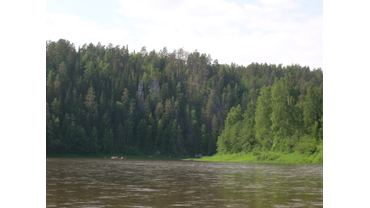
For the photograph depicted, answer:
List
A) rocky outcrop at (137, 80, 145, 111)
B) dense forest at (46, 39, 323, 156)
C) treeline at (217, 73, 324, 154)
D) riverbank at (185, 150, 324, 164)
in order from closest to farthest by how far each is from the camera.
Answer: riverbank at (185, 150, 324, 164), treeline at (217, 73, 324, 154), dense forest at (46, 39, 323, 156), rocky outcrop at (137, 80, 145, 111)

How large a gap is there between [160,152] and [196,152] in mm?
14666

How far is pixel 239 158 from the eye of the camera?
295ft

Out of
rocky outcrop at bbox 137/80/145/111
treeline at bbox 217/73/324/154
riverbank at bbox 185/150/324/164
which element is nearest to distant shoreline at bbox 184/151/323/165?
riverbank at bbox 185/150/324/164

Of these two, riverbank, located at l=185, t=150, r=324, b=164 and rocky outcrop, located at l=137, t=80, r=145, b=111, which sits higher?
rocky outcrop, located at l=137, t=80, r=145, b=111

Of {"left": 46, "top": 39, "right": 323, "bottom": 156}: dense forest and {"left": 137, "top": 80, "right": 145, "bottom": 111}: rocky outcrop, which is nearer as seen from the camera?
{"left": 46, "top": 39, "right": 323, "bottom": 156}: dense forest

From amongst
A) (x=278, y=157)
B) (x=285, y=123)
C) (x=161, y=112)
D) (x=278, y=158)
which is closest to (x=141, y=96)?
(x=161, y=112)

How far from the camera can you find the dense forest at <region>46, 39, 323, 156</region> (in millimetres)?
86125

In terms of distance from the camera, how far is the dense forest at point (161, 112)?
86.1 meters

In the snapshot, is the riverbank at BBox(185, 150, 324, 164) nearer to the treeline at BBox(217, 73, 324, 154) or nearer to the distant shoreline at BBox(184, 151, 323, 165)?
the distant shoreline at BBox(184, 151, 323, 165)

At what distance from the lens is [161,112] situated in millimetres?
159375
